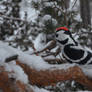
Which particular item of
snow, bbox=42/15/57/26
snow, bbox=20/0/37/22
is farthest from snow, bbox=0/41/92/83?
snow, bbox=20/0/37/22

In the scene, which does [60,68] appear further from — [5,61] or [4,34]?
[4,34]

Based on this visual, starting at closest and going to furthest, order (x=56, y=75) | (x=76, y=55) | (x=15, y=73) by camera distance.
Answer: (x=15, y=73)
(x=56, y=75)
(x=76, y=55)

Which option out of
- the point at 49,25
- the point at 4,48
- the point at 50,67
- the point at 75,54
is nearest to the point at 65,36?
the point at 75,54

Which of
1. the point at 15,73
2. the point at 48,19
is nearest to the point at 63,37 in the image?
the point at 15,73

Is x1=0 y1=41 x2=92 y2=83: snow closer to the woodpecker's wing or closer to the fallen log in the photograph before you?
the fallen log

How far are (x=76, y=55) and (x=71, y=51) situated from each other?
0.07m

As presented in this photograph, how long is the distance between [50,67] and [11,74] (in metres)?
0.30

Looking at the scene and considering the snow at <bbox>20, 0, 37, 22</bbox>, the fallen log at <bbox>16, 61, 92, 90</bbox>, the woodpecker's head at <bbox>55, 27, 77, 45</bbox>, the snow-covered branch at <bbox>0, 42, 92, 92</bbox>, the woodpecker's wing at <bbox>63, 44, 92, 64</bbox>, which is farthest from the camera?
the snow at <bbox>20, 0, 37, 22</bbox>

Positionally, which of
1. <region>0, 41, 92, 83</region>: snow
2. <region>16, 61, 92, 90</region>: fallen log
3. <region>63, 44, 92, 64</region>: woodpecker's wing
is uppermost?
<region>0, 41, 92, 83</region>: snow

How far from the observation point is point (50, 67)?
1150 mm

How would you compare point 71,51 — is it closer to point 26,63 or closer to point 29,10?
point 26,63

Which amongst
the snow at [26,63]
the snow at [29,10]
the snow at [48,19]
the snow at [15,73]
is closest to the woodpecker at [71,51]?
the snow at [26,63]

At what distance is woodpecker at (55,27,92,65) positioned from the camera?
1510 mm

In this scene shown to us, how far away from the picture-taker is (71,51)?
63.7 inches
